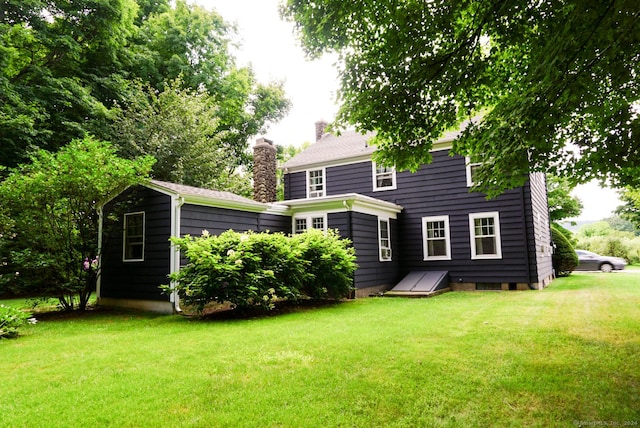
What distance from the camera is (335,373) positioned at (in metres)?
4.10

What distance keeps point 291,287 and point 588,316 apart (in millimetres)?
6058

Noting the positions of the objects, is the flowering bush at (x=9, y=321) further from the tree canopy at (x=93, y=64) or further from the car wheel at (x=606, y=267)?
the car wheel at (x=606, y=267)

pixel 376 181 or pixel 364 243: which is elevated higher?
pixel 376 181

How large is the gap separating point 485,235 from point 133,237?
1108cm

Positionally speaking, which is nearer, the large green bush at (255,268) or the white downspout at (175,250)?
the large green bush at (255,268)

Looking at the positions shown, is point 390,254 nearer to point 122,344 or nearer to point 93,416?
point 122,344

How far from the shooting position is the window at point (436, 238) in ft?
45.4

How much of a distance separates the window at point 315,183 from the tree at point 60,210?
7.72 meters

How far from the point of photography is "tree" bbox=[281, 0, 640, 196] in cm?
488

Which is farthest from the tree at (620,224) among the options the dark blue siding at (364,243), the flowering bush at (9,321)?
the flowering bush at (9,321)

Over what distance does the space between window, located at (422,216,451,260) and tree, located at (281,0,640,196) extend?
7599 mm

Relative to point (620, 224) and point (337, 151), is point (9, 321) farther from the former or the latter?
point (620, 224)

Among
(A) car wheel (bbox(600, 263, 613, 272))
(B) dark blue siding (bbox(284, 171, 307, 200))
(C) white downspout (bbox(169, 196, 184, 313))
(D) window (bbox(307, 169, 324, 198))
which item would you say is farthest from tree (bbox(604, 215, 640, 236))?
(C) white downspout (bbox(169, 196, 184, 313))

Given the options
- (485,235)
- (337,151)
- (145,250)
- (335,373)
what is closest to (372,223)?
(485,235)
